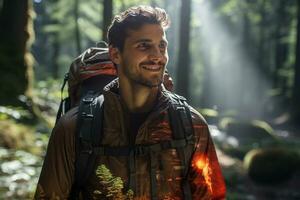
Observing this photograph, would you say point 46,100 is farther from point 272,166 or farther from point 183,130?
point 183,130

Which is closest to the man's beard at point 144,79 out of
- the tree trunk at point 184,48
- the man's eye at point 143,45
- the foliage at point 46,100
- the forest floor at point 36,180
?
the man's eye at point 143,45

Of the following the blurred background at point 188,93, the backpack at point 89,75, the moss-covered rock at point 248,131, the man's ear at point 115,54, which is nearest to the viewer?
the man's ear at point 115,54

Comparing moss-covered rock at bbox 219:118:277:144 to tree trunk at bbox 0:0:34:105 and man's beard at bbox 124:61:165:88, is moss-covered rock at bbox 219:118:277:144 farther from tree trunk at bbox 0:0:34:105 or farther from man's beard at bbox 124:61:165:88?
man's beard at bbox 124:61:165:88

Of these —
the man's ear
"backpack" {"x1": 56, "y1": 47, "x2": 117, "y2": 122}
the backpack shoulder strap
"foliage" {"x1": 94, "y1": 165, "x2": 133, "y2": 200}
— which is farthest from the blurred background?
"foliage" {"x1": 94, "y1": 165, "x2": 133, "y2": 200}

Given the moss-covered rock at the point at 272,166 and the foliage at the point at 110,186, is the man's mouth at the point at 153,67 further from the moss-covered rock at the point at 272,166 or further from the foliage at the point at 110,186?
the moss-covered rock at the point at 272,166

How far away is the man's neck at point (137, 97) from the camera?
2.97 meters

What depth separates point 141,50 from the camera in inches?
114

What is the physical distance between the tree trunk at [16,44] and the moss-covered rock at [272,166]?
6.62 metres

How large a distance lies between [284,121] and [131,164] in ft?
90.7

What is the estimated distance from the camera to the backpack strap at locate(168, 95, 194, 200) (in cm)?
280

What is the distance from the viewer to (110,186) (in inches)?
106

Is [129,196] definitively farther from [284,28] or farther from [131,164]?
[284,28]

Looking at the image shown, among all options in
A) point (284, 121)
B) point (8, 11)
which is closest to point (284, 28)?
point (284, 121)

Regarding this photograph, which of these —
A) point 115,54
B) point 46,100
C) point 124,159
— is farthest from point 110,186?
point 46,100
